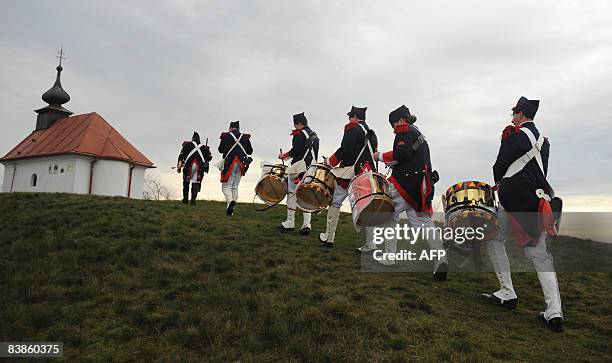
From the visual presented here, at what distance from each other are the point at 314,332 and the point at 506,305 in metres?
3.06

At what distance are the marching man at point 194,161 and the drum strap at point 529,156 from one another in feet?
→ 36.3

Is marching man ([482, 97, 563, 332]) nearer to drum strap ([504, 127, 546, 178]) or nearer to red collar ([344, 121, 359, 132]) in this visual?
drum strap ([504, 127, 546, 178])

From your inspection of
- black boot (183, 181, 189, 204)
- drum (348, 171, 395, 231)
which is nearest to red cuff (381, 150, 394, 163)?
drum (348, 171, 395, 231)

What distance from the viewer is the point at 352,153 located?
7.83 m

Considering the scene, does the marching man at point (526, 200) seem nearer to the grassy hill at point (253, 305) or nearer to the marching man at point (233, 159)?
the grassy hill at point (253, 305)

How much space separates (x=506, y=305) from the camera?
570cm

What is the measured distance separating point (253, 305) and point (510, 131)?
13.7 feet

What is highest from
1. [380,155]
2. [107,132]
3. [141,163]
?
[107,132]

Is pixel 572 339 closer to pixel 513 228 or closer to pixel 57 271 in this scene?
pixel 513 228

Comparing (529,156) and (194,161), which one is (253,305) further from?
(194,161)

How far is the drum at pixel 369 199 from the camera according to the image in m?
6.18

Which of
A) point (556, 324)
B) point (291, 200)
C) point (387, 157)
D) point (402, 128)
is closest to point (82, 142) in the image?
point (291, 200)

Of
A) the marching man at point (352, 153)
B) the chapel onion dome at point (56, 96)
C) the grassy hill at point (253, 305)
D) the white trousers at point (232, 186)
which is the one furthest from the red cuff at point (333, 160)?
the chapel onion dome at point (56, 96)

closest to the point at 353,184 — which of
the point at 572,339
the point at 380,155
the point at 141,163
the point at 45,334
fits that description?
the point at 380,155
